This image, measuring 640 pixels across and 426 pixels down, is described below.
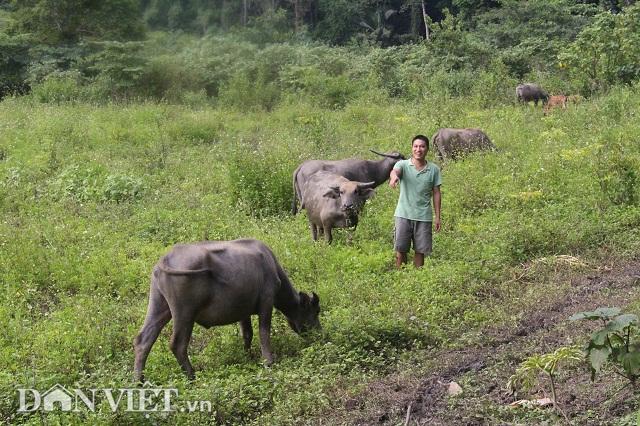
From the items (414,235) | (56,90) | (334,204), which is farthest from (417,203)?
(56,90)

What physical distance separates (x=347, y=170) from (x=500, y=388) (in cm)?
712

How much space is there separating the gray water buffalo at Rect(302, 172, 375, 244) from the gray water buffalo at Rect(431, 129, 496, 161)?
12.7ft

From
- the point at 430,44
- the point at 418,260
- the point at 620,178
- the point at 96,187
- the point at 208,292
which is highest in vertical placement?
the point at 430,44

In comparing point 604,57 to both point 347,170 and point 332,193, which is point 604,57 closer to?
point 347,170

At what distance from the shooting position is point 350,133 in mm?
17328

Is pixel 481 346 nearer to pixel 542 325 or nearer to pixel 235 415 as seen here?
pixel 542 325

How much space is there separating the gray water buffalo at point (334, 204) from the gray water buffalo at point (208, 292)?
3.31 metres

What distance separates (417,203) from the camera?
357 inches

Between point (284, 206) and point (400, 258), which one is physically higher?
point (400, 258)

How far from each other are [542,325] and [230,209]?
5.97 m

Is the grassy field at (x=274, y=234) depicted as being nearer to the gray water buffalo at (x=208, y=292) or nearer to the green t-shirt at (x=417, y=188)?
the gray water buffalo at (x=208, y=292)

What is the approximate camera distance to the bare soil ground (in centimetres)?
514

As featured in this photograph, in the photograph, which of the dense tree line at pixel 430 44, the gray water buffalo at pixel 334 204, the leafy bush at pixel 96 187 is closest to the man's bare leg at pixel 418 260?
the gray water buffalo at pixel 334 204

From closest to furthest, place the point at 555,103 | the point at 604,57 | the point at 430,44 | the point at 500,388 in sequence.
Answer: the point at 500,388 < the point at 555,103 < the point at 604,57 < the point at 430,44
